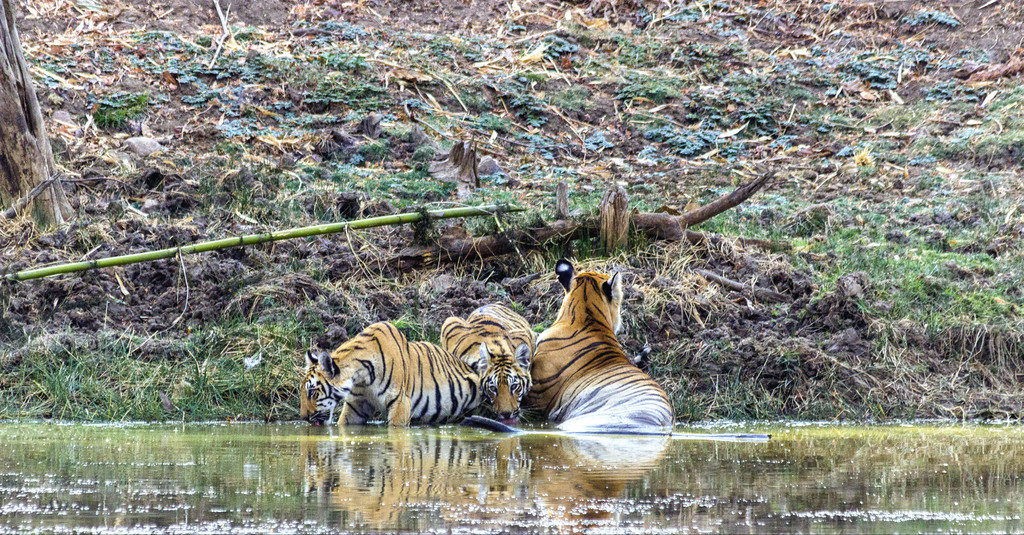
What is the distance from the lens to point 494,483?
14.9ft

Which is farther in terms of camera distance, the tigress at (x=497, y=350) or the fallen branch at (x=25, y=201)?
the fallen branch at (x=25, y=201)

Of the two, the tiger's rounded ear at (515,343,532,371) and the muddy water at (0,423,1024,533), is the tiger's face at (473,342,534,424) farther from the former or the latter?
the muddy water at (0,423,1024,533)

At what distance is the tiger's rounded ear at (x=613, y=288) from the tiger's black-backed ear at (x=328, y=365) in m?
2.25

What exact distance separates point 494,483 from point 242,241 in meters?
5.19

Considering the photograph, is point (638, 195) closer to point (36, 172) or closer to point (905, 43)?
point (36, 172)

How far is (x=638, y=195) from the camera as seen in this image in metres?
12.4

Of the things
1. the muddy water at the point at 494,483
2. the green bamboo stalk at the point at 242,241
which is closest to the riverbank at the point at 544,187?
the green bamboo stalk at the point at 242,241

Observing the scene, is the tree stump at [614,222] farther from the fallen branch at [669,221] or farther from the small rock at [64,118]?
the small rock at [64,118]

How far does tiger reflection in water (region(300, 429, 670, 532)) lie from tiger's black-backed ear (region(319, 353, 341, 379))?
0.76 meters

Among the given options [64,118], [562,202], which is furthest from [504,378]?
[64,118]

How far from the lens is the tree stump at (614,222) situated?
9758mm

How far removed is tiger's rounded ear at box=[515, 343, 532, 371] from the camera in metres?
7.71

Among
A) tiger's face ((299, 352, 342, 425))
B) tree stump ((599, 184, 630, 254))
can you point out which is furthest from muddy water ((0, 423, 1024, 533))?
tree stump ((599, 184, 630, 254))

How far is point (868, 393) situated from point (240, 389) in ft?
15.9
